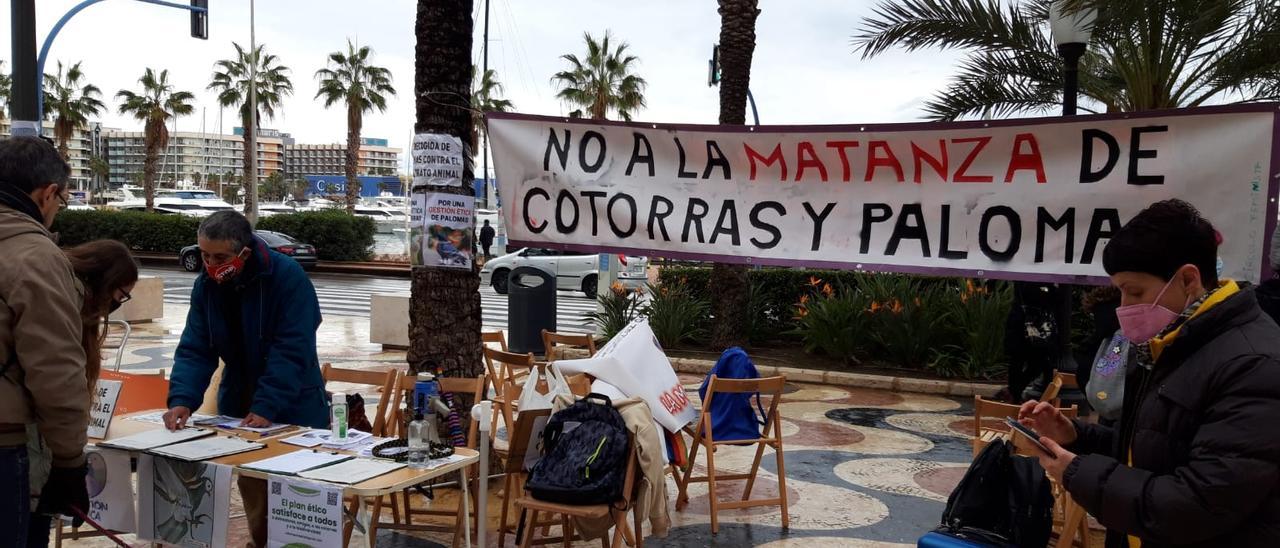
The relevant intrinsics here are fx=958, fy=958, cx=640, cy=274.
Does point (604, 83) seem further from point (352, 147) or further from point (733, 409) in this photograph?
point (733, 409)

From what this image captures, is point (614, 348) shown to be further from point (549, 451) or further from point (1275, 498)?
point (1275, 498)

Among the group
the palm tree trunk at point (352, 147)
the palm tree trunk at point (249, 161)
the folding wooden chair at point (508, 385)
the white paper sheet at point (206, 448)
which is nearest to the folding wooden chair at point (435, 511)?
the folding wooden chair at point (508, 385)

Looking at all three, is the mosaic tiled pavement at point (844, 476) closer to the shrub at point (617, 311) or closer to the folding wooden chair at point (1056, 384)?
the folding wooden chair at point (1056, 384)

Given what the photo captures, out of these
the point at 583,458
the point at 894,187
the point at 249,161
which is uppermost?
the point at 249,161

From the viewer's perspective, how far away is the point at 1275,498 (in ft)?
6.65

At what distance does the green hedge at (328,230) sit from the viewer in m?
32.2

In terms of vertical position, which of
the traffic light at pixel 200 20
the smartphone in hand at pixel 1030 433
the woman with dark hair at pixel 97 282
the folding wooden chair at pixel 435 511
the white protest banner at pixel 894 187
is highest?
the traffic light at pixel 200 20

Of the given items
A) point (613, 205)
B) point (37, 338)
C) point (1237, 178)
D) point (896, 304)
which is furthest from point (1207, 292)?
point (896, 304)

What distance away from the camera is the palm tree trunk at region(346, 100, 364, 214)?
44.2 meters

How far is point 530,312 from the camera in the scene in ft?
38.4

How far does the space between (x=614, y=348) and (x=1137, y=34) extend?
25.2 ft

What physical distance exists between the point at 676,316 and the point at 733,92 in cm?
280

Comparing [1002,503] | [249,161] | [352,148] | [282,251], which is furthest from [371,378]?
[352,148]

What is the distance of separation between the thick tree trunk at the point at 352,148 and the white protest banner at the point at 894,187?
39474 millimetres
